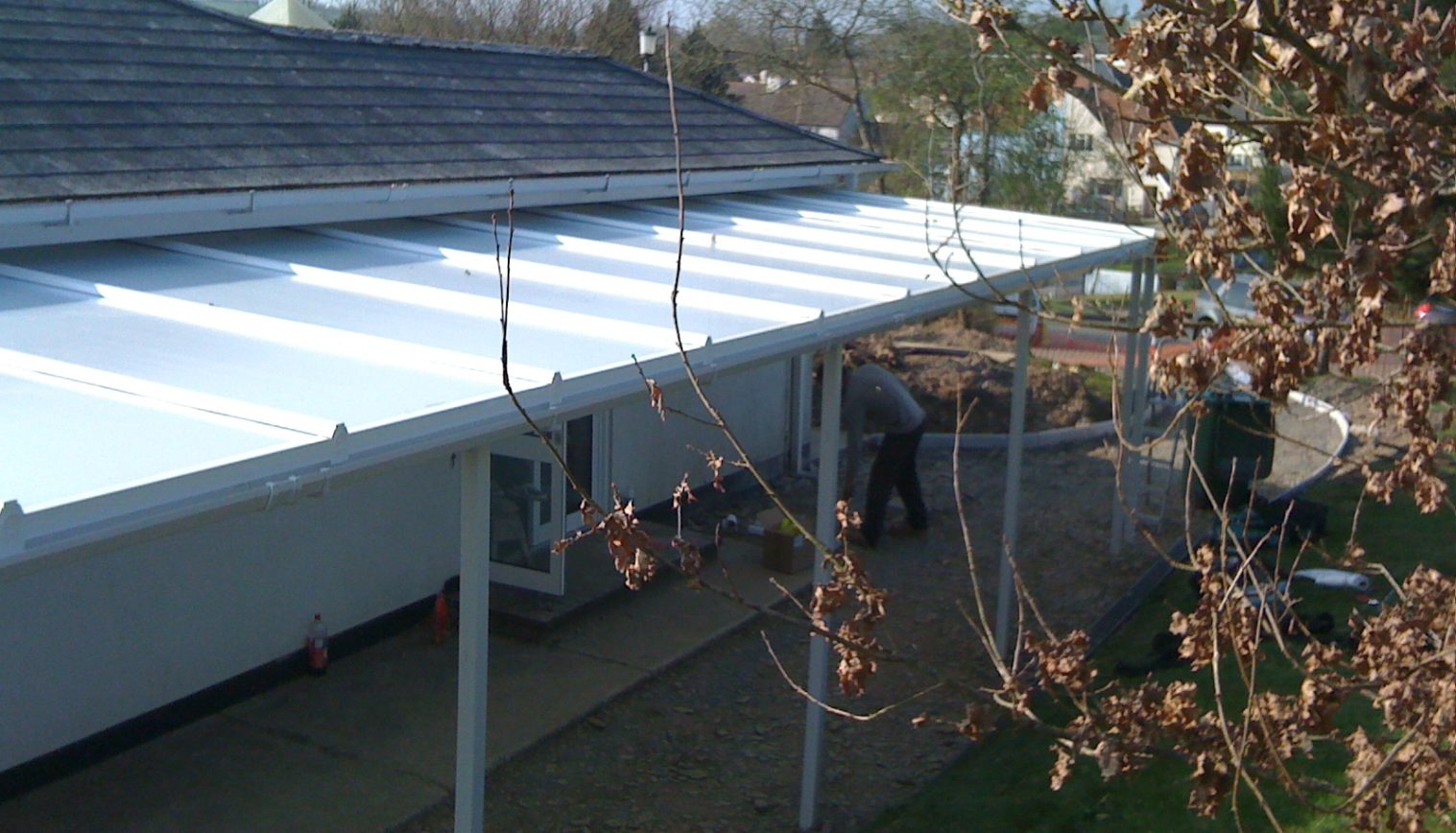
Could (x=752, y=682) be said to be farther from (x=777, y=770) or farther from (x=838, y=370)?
(x=838, y=370)

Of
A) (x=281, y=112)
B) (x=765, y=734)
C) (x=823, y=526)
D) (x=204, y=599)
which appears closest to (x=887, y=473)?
(x=765, y=734)

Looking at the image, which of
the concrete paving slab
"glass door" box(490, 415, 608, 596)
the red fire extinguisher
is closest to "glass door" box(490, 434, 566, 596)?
"glass door" box(490, 415, 608, 596)

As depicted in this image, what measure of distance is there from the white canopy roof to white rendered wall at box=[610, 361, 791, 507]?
2.32 metres

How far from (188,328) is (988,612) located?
7.00 metres

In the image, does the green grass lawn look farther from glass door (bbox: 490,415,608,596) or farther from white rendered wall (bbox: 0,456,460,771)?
white rendered wall (bbox: 0,456,460,771)

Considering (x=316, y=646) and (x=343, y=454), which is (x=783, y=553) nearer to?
(x=316, y=646)

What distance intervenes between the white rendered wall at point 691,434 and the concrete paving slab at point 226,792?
3.98 meters

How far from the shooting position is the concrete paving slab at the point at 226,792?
23.1 ft

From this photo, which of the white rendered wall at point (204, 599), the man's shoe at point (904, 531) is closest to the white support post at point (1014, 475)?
the white rendered wall at point (204, 599)

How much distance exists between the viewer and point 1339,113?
3.35 m

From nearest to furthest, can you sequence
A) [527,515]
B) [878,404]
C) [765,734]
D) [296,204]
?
[296,204], [765,734], [527,515], [878,404]

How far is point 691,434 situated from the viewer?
42.1ft

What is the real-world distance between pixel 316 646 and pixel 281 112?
335cm

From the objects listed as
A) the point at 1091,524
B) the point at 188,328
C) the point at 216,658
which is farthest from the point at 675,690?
the point at 1091,524
